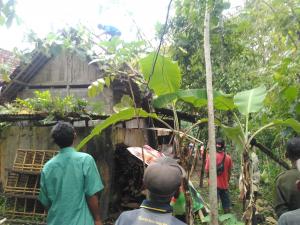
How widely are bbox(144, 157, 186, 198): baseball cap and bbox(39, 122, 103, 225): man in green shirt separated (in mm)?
1283

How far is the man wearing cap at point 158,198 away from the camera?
77.7 inches

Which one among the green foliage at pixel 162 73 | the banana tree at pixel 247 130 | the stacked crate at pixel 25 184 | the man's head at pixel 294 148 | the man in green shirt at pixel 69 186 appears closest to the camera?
the man's head at pixel 294 148

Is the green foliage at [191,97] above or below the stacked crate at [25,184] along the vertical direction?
above

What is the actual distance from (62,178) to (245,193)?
1755 mm

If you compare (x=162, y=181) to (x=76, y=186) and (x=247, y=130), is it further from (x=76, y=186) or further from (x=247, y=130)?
(x=247, y=130)

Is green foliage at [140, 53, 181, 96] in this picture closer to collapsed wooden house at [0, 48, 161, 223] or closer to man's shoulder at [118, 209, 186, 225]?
man's shoulder at [118, 209, 186, 225]

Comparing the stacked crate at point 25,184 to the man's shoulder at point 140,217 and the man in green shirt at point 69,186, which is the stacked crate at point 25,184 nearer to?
the man in green shirt at point 69,186

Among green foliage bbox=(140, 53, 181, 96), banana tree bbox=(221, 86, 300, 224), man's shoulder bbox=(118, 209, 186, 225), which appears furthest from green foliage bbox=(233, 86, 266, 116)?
man's shoulder bbox=(118, 209, 186, 225)

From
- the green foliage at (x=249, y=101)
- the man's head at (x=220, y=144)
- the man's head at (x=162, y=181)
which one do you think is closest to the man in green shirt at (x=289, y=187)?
the green foliage at (x=249, y=101)

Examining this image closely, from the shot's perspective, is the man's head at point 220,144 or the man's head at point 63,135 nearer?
the man's head at point 63,135

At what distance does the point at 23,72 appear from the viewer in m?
10.7

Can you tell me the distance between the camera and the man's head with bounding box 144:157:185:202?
6.48 feet

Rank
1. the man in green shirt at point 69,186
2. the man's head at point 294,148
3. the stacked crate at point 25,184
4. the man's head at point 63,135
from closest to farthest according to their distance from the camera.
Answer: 1. the man's head at point 294,148
2. the man in green shirt at point 69,186
3. the man's head at point 63,135
4. the stacked crate at point 25,184

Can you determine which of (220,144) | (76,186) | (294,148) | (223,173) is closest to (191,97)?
(294,148)
